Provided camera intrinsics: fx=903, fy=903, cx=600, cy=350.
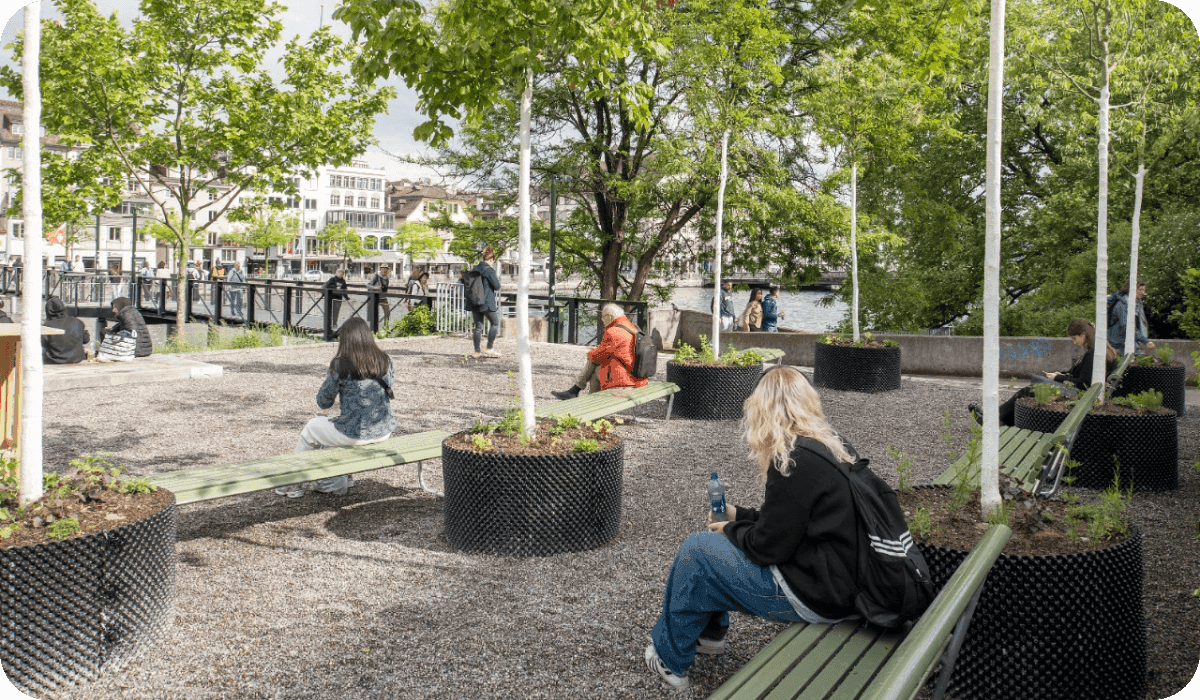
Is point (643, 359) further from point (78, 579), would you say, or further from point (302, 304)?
point (302, 304)

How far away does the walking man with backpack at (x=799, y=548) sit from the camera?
3.00m

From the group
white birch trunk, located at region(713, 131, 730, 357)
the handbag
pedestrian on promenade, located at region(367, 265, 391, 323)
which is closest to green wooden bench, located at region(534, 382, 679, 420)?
white birch trunk, located at region(713, 131, 730, 357)

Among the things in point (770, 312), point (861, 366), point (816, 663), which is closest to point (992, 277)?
point (816, 663)

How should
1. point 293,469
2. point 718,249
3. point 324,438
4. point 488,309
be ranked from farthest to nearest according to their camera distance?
point 488,309, point 718,249, point 324,438, point 293,469

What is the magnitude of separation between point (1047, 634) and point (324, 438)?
4511 millimetres

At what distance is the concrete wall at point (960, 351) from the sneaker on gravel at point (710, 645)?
32.9ft

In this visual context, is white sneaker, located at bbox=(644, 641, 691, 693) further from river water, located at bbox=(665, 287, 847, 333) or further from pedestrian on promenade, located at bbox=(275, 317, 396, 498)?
river water, located at bbox=(665, 287, 847, 333)

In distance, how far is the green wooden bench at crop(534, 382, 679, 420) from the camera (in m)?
7.26

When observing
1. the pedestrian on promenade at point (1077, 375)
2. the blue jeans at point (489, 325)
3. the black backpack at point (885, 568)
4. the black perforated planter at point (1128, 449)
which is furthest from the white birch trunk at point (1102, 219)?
the blue jeans at point (489, 325)

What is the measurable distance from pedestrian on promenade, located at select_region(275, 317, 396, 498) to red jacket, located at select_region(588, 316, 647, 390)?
10.2 ft

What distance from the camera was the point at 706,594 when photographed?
328cm

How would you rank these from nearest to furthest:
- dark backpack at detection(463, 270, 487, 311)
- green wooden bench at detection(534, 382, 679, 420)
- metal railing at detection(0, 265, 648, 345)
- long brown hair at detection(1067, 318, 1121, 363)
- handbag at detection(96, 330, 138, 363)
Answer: green wooden bench at detection(534, 382, 679, 420) → long brown hair at detection(1067, 318, 1121, 363) → handbag at detection(96, 330, 138, 363) → dark backpack at detection(463, 270, 487, 311) → metal railing at detection(0, 265, 648, 345)

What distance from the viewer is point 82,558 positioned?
331cm

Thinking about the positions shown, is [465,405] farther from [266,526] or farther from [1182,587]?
[1182,587]
